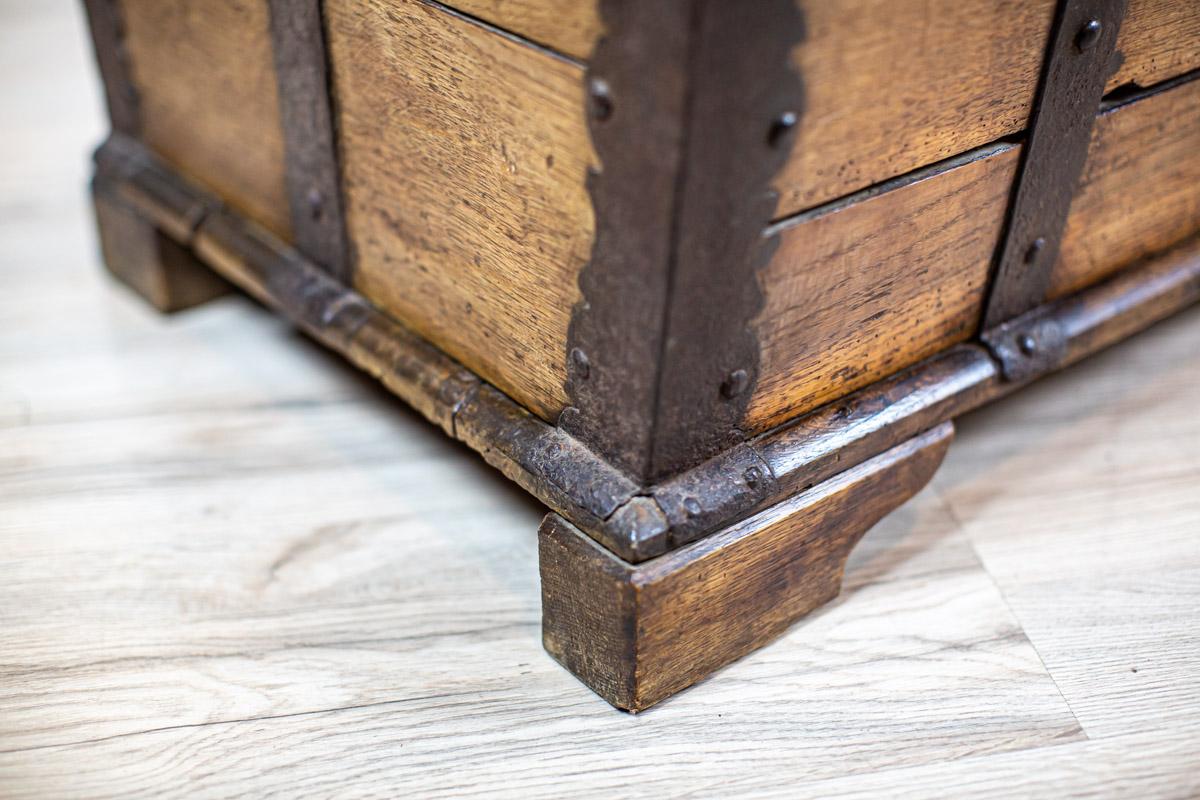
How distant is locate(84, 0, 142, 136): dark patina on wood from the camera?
1.33 metres

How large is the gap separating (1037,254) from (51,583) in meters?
0.91

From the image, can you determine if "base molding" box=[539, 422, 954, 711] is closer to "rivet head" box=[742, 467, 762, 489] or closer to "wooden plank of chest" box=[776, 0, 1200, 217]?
"rivet head" box=[742, 467, 762, 489]

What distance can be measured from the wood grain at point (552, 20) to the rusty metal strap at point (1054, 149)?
1.26 ft

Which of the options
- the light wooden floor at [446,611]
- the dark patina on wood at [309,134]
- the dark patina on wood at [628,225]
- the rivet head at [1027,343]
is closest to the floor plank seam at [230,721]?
the light wooden floor at [446,611]

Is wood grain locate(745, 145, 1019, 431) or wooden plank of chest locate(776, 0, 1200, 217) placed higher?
wooden plank of chest locate(776, 0, 1200, 217)

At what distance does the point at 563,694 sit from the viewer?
0.99 metres

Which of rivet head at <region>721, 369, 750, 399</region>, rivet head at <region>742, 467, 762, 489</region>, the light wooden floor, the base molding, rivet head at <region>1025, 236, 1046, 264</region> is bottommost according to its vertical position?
the light wooden floor

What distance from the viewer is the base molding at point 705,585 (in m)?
0.90

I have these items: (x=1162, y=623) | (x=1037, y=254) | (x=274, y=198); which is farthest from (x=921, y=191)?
(x=274, y=198)

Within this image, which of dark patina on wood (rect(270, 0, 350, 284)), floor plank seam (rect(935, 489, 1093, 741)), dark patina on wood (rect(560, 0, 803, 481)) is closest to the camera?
dark patina on wood (rect(560, 0, 803, 481))

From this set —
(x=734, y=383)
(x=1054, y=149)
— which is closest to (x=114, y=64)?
(x=734, y=383)

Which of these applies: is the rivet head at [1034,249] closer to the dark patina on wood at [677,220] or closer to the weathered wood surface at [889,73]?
the weathered wood surface at [889,73]

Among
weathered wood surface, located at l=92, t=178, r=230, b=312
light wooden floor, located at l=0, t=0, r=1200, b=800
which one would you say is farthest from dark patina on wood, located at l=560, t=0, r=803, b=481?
weathered wood surface, located at l=92, t=178, r=230, b=312

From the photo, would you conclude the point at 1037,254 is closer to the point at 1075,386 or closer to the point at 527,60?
the point at 1075,386
